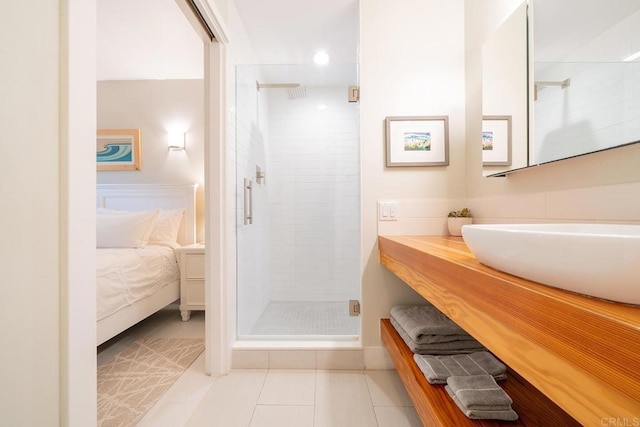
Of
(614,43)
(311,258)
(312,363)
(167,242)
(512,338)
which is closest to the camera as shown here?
(512,338)

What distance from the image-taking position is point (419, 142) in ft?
5.41

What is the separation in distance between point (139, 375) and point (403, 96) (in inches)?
93.6

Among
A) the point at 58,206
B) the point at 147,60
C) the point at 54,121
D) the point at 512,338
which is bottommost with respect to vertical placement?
the point at 512,338

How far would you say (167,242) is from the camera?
103 inches

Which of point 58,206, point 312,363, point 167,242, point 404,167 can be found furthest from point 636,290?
point 167,242

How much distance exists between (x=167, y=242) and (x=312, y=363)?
190 centimetres

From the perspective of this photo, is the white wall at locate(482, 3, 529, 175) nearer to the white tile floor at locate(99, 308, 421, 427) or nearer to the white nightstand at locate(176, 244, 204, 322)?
the white tile floor at locate(99, 308, 421, 427)

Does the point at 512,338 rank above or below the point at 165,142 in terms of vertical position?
below

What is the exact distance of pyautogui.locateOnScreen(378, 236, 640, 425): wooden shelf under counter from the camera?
0.31 meters

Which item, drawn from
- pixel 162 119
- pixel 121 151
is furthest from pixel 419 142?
pixel 121 151

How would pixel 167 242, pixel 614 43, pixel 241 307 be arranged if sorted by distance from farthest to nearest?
pixel 167 242, pixel 241 307, pixel 614 43

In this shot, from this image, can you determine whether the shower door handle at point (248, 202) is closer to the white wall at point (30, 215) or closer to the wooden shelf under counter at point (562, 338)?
the white wall at point (30, 215)

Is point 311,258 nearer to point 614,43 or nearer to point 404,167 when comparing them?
point 404,167

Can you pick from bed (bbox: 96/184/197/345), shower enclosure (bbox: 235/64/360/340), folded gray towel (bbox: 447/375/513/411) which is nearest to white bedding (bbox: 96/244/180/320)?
bed (bbox: 96/184/197/345)
